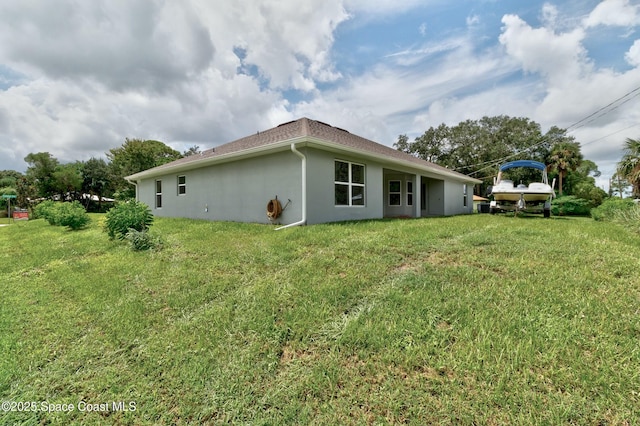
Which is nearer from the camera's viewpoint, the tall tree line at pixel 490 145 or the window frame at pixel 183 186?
the window frame at pixel 183 186

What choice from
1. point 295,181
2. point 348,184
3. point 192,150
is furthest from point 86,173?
point 348,184

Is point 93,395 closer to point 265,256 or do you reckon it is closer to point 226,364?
point 226,364

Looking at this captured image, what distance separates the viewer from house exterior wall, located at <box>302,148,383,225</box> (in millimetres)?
8332

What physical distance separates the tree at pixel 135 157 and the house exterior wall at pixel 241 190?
18327mm

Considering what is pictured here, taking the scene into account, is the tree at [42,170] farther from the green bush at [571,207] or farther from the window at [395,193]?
the green bush at [571,207]

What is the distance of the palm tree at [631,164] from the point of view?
43.9 feet

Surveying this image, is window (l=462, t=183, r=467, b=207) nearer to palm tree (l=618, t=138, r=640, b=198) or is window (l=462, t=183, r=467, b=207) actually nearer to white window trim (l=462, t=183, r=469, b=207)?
white window trim (l=462, t=183, r=469, b=207)

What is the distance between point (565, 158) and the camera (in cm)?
2567

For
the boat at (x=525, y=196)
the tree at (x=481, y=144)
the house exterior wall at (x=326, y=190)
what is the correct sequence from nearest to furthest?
the house exterior wall at (x=326, y=190), the boat at (x=525, y=196), the tree at (x=481, y=144)

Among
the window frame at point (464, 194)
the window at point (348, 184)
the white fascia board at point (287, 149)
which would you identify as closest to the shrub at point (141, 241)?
the white fascia board at point (287, 149)

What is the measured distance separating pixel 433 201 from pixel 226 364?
1618cm

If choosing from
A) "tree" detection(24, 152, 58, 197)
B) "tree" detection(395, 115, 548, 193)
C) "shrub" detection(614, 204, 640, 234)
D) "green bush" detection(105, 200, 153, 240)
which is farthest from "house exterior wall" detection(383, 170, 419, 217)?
"tree" detection(24, 152, 58, 197)

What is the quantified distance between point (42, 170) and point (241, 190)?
31063mm

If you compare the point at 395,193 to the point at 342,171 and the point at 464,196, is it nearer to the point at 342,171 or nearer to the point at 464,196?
the point at 342,171
